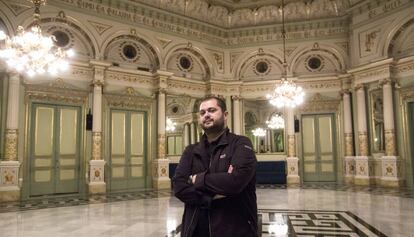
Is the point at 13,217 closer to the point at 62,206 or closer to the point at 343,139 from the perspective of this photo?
the point at 62,206

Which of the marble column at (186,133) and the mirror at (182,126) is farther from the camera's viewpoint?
the marble column at (186,133)

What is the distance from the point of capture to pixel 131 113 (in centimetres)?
1083

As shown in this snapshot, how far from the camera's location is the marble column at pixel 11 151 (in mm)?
8219

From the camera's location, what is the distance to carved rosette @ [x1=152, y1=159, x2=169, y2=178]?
10.8 m

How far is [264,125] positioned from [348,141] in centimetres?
308

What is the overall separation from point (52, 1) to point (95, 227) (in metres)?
6.85

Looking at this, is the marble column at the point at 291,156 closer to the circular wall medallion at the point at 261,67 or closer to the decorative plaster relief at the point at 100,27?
the circular wall medallion at the point at 261,67

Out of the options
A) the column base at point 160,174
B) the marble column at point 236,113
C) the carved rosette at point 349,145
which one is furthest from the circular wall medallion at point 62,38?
the carved rosette at point 349,145

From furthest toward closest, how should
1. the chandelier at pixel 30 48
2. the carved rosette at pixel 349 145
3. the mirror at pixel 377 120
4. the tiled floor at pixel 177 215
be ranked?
the carved rosette at pixel 349 145 < the mirror at pixel 377 120 < the chandelier at pixel 30 48 < the tiled floor at pixel 177 215

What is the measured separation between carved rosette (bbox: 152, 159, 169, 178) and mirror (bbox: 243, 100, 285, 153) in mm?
3647

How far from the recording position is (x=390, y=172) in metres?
→ 9.95

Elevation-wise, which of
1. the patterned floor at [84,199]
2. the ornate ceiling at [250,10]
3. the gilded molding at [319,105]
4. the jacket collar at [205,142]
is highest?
the ornate ceiling at [250,10]

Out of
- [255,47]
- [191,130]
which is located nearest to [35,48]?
[191,130]

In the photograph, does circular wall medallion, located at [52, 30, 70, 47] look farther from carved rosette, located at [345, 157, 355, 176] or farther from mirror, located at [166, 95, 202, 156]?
carved rosette, located at [345, 157, 355, 176]
